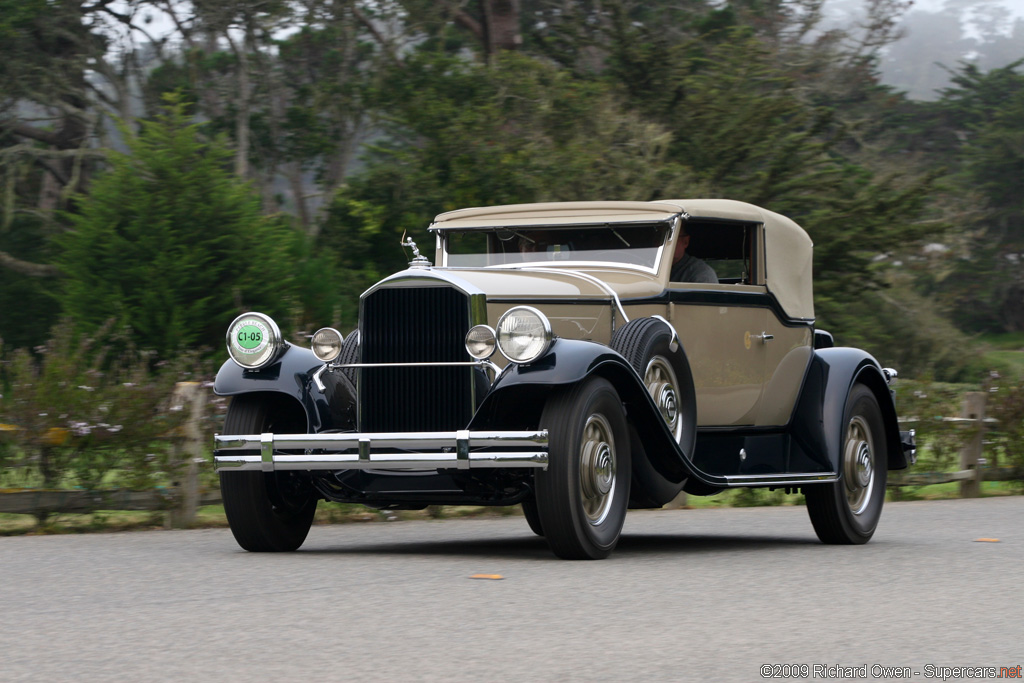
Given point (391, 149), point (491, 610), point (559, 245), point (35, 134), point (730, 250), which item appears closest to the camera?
point (491, 610)

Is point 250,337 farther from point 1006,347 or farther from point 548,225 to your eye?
point 1006,347

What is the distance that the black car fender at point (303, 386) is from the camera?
8141 mm

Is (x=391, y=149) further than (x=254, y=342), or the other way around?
(x=391, y=149)

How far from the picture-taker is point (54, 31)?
29.0 metres

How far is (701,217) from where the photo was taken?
9250 mm

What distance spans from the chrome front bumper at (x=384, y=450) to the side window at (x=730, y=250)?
2.69 meters

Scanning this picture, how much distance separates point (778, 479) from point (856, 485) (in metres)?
1.19

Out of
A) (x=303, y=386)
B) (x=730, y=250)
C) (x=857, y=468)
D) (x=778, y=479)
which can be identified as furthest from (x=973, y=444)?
(x=303, y=386)

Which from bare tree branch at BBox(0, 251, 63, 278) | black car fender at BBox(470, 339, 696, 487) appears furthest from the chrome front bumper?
bare tree branch at BBox(0, 251, 63, 278)

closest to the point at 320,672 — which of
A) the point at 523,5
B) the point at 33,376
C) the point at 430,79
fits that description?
the point at 33,376

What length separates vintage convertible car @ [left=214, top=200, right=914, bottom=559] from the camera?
24.6 feet

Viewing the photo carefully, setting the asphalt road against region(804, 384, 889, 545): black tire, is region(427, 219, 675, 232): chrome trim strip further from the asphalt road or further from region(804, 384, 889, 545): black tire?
the asphalt road

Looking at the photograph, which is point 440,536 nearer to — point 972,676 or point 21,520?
point 21,520

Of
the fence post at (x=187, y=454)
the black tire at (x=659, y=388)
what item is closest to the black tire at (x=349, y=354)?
the black tire at (x=659, y=388)
